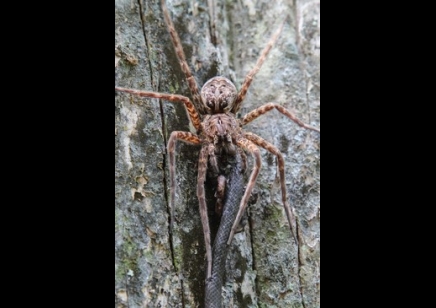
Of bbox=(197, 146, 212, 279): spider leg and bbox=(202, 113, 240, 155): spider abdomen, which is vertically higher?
bbox=(202, 113, 240, 155): spider abdomen

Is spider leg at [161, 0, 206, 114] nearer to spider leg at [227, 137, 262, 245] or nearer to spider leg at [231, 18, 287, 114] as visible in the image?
spider leg at [231, 18, 287, 114]

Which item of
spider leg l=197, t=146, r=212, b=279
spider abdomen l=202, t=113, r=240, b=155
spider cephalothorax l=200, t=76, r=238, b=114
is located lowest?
spider leg l=197, t=146, r=212, b=279

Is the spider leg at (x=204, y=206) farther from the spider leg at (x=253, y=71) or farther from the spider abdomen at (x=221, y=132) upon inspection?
the spider leg at (x=253, y=71)

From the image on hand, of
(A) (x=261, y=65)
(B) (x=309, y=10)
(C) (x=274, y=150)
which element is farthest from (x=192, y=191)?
(B) (x=309, y=10)

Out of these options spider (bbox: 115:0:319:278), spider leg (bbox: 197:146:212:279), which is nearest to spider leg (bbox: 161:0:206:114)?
spider (bbox: 115:0:319:278)

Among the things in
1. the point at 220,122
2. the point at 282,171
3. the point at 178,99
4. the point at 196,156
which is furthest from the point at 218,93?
the point at 282,171

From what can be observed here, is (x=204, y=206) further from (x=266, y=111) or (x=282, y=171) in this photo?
(x=266, y=111)
